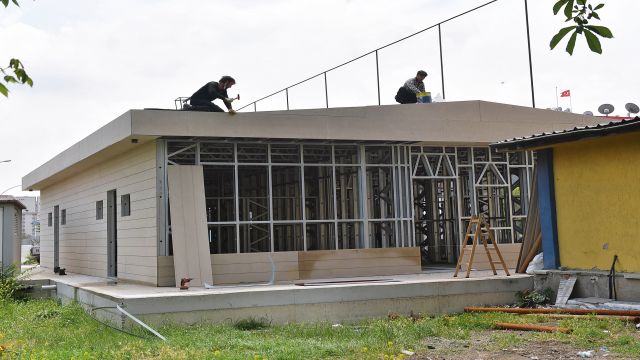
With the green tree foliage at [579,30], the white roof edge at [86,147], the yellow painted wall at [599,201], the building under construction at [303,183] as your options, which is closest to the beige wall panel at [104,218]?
the building under construction at [303,183]

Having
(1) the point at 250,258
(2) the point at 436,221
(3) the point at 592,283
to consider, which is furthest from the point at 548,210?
(2) the point at 436,221

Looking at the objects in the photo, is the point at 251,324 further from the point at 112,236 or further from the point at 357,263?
the point at 112,236

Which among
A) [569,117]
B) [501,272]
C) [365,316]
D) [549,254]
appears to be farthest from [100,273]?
[569,117]

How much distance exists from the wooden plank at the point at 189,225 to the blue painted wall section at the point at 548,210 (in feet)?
20.3

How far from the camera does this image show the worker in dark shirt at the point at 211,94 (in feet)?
44.5

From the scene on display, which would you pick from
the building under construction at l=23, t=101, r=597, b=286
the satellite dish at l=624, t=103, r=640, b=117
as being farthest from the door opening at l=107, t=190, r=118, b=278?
the satellite dish at l=624, t=103, r=640, b=117

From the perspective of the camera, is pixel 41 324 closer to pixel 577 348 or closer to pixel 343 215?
pixel 343 215

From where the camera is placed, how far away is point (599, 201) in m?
11.8

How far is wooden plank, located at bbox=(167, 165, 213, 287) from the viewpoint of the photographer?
12.9m

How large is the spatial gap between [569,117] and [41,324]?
12684 mm

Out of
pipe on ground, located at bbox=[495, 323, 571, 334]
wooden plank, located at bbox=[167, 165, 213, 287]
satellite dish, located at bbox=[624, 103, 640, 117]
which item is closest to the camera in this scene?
pipe on ground, located at bbox=[495, 323, 571, 334]

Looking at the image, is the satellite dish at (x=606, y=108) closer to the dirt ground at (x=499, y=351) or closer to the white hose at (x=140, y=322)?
the dirt ground at (x=499, y=351)

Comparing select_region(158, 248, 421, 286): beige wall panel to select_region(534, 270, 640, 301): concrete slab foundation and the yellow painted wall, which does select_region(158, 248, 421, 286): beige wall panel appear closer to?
select_region(534, 270, 640, 301): concrete slab foundation

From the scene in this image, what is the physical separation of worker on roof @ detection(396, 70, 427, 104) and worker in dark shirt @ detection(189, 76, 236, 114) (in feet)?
14.1
